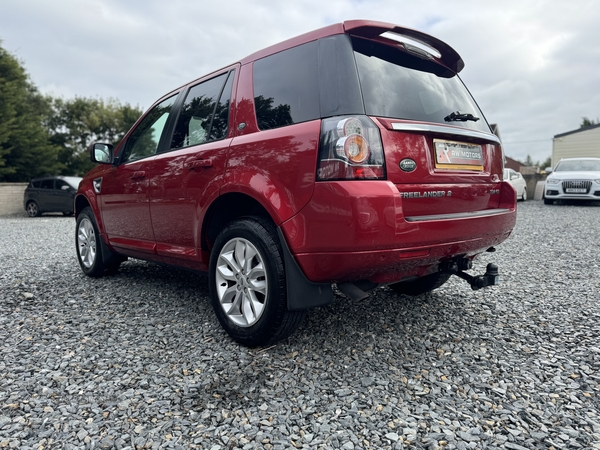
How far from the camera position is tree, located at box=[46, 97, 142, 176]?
26203 mm

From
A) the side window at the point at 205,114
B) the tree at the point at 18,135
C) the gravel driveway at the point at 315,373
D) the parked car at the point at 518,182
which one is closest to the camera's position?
the gravel driveway at the point at 315,373

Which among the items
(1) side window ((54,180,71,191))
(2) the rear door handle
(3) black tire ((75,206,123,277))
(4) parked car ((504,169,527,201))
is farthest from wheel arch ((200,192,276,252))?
(4) parked car ((504,169,527,201))

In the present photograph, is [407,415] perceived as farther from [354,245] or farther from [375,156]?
[375,156]

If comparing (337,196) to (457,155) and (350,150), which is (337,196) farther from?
(457,155)

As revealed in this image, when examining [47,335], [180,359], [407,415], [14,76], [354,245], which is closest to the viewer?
[407,415]

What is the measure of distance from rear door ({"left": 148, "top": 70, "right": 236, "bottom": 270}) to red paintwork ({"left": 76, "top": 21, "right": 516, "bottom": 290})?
A: 0.04 ft

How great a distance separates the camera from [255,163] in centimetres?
254

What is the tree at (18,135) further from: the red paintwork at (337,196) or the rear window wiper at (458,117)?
the rear window wiper at (458,117)

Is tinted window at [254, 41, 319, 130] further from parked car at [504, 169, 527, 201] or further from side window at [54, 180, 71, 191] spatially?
side window at [54, 180, 71, 191]

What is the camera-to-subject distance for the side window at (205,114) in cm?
302

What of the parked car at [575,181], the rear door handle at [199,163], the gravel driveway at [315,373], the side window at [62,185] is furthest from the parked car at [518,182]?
the side window at [62,185]

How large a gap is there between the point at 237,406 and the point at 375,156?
1384 millimetres

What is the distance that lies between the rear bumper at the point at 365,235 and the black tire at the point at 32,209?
16.7 metres

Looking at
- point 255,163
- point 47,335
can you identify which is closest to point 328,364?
point 255,163
